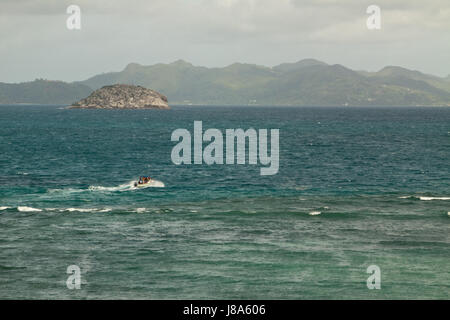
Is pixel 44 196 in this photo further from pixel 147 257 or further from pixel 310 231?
pixel 310 231

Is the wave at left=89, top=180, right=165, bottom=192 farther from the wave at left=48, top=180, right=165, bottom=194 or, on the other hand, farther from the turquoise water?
the turquoise water

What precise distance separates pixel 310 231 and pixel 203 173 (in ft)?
177

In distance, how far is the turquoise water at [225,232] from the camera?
50188mm

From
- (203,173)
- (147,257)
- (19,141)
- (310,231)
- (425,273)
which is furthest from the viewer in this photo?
(19,141)

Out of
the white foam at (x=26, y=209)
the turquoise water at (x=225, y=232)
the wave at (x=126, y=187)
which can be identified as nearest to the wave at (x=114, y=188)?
the wave at (x=126, y=187)

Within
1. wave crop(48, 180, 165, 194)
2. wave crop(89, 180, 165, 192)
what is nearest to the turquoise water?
wave crop(48, 180, 165, 194)

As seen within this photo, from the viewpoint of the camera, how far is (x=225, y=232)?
67.6m

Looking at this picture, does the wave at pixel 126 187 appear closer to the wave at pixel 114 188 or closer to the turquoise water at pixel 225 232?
the wave at pixel 114 188

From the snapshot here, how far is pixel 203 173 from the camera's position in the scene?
4717 inches

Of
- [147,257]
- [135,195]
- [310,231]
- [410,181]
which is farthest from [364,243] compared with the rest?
[410,181]

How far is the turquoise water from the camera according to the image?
5019 cm

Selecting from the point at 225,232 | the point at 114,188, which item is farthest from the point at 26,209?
the point at 225,232

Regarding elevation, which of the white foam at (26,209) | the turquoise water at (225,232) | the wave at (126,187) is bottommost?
the turquoise water at (225,232)

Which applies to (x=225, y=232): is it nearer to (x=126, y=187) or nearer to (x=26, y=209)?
(x=26, y=209)
